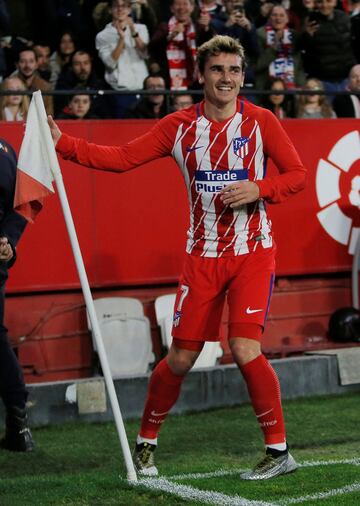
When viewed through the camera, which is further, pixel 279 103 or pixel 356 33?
pixel 356 33

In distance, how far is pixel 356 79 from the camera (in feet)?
40.5

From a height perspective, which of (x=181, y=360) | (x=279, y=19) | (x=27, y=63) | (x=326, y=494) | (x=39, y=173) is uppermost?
(x=279, y=19)

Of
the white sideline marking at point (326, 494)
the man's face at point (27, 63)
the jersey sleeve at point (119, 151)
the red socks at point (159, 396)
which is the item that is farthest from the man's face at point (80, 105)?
the white sideline marking at point (326, 494)

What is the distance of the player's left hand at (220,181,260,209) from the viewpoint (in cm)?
643

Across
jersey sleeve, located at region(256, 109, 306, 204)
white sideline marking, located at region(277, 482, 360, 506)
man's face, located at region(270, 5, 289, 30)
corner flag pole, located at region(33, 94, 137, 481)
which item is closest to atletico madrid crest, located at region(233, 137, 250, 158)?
jersey sleeve, located at region(256, 109, 306, 204)

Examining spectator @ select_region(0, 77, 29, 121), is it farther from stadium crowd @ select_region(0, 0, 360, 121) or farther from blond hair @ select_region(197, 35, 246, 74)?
blond hair @ select_region(197, 35, 246, 74)

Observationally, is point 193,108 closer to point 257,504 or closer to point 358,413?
point 257,504

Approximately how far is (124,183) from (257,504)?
5243 mm

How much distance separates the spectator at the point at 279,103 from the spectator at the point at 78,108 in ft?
6.20

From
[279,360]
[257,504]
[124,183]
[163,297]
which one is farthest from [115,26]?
[257,504]

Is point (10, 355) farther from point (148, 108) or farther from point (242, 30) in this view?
point (242, 30)

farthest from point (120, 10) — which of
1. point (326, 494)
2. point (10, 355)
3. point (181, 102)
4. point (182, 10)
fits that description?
point (326, 494)

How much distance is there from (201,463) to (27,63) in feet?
16.8

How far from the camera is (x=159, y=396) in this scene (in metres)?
6.82
